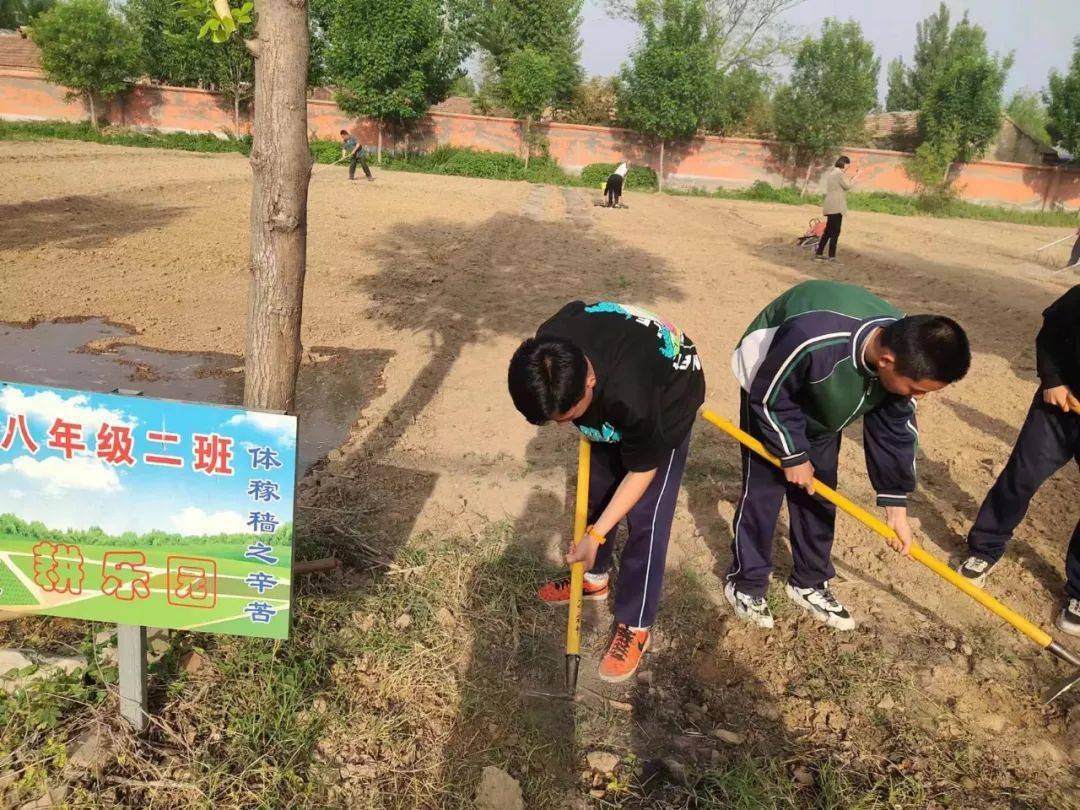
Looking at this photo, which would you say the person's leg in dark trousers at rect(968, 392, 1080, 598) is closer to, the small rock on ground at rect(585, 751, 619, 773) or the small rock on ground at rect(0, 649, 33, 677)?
the small rock on ground at rect(585, 751, 619, 773)

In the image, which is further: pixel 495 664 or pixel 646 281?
pixel 646 281

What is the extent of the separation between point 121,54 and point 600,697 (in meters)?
30.8

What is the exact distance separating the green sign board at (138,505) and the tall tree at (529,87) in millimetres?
27271

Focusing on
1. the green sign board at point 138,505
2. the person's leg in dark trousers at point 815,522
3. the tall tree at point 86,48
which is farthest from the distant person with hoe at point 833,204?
the tall tree at point 86,48

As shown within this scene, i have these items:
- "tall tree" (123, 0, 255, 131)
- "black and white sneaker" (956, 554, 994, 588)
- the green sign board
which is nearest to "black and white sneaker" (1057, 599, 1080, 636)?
"black and white sneaker" (956, 554, 994, 588)

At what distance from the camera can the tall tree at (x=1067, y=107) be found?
28.4m

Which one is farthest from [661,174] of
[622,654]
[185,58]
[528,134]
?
[622,654]

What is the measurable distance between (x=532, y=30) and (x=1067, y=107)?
2219 centimetres

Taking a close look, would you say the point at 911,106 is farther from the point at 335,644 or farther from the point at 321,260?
the point at 335,644

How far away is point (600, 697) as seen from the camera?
8.65 ft

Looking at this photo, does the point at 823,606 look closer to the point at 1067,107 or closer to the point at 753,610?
the point at 753,610

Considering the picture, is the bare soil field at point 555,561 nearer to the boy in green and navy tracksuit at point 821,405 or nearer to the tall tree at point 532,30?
the boy in green and navy tracksuit at point 821,405

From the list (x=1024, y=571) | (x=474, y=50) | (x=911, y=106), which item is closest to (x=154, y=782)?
(x=1024, y=571)

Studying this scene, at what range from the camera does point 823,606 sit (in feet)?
10.1
